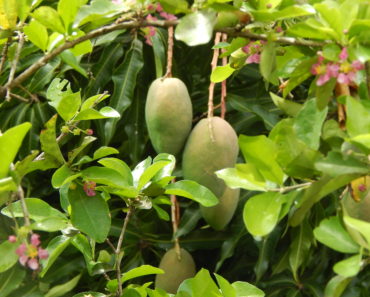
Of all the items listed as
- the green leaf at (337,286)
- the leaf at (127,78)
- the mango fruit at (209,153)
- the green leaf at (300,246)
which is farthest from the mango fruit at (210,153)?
the green leaf at (337,286)

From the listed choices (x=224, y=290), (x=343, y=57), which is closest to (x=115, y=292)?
(x=224, y=290)

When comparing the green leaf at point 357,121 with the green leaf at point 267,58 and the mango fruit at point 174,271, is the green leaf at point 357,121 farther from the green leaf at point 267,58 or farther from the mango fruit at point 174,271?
the mango fruit at point 174,271

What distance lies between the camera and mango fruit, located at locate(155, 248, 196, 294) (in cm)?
110

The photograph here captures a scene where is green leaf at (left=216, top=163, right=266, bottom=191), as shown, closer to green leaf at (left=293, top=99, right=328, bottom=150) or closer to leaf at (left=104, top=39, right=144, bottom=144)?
green leaf at (left=293, top=99, right=328, bottom=150)

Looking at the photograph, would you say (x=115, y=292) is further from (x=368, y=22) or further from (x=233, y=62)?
(x=368, y=22)

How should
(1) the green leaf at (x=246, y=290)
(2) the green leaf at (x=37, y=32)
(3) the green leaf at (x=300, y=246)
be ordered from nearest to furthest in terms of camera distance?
(2) the green leaf at (x=37, y=32)
(1) the green leaf at (x=246, y=290)
(3) the green leaf at (x=300, y=246)

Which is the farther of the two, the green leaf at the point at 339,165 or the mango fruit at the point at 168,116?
the mango fruit at the point at 168,116

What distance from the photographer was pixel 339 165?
0.48 meters

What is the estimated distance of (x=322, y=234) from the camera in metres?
0.51

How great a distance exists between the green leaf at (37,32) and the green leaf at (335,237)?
0.86ft

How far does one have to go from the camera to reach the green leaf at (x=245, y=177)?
0.52 meters

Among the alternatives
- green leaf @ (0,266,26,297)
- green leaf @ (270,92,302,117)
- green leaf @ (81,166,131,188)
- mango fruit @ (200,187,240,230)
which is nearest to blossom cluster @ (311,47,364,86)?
green leaf @ (270,92,302,117)

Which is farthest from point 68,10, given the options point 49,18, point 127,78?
point 127,78

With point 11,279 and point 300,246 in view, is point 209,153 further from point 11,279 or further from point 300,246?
point 11,279
